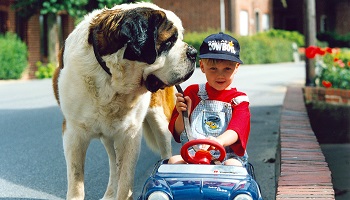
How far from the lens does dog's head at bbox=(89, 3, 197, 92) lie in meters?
3.94

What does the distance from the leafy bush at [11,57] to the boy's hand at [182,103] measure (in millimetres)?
18026

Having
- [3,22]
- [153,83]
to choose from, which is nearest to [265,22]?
[3,22]

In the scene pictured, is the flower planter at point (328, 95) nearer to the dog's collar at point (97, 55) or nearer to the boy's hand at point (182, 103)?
the boy's hand at point (182, 103)

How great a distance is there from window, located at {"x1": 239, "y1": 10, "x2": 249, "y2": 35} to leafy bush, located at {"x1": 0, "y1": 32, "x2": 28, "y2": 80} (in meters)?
18.3

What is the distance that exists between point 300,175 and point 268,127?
191 inches

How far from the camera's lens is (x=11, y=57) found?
2200cm

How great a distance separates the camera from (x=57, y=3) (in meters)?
22.7

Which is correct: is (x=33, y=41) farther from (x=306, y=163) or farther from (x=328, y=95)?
(x=306, y=163)

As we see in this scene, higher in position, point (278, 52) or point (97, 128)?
point (97, 128)

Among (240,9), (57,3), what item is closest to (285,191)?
(57,3)

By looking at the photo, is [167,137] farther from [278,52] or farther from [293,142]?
[278,52]

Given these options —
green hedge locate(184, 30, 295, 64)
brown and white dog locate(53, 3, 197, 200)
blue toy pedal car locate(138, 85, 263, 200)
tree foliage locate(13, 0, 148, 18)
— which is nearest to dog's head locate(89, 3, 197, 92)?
brown and white dog locate(53, 3, 197, 200)

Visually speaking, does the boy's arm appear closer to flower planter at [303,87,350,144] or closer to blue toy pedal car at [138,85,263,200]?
blue toy pedal car at [138,85,263,200]

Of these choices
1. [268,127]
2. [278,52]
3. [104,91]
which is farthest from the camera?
[278,52]
